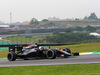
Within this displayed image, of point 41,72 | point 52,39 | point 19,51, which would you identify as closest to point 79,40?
point 52,39

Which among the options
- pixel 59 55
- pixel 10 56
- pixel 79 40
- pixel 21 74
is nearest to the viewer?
pixel 21 74

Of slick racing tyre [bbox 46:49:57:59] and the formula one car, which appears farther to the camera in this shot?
the formula one car

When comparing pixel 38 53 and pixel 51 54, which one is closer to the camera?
pixel 51 54

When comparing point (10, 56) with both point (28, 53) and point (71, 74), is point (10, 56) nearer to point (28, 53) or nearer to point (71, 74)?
point (28, 53)

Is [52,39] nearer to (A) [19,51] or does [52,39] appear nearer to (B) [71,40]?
(B) [71,40]

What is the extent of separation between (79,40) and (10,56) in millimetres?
62137

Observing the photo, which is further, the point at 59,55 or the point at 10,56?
the point at 10,56

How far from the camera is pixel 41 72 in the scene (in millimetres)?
11016

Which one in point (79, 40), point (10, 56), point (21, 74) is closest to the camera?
point (21, 74)

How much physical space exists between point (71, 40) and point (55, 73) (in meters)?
70.1

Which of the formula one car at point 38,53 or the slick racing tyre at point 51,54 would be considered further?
the formula one car at point 38,53

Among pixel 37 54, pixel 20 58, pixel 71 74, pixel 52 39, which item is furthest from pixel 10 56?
pixel 52 39

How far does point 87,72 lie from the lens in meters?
10.2

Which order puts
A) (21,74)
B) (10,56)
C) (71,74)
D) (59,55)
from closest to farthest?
(71,74) < (21,74) < (59,55) < (10,56)
